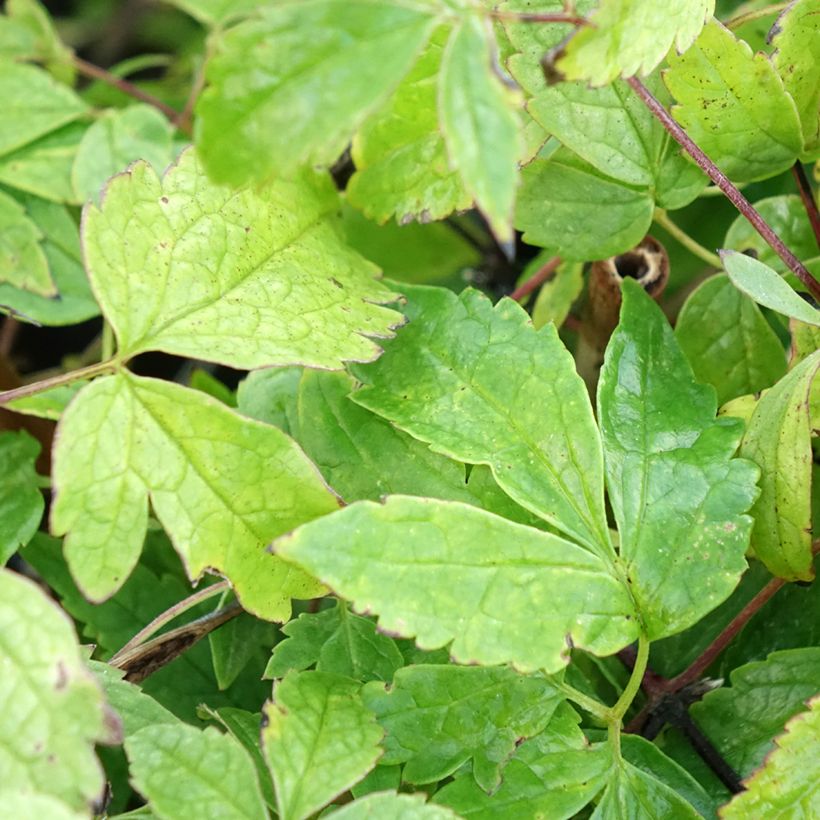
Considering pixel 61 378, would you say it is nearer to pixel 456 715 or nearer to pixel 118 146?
pixel 456 715

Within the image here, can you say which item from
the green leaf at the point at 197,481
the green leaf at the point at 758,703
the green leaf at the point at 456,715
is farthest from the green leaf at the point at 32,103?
the green leaf at the point at 758,703

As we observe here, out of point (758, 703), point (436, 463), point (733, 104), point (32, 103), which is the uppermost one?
point (733, 104)

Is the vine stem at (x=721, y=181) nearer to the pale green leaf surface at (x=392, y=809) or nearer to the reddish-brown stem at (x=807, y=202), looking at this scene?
the reddish-brown stem at (x=807, y=202)

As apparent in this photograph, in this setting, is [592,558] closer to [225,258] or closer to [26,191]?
[225,258]

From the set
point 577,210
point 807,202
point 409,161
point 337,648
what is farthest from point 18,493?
point 807,202

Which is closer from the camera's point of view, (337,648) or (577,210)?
(337,648)

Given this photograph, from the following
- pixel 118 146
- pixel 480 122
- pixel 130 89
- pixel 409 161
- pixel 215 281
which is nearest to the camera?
pixel 480 122
